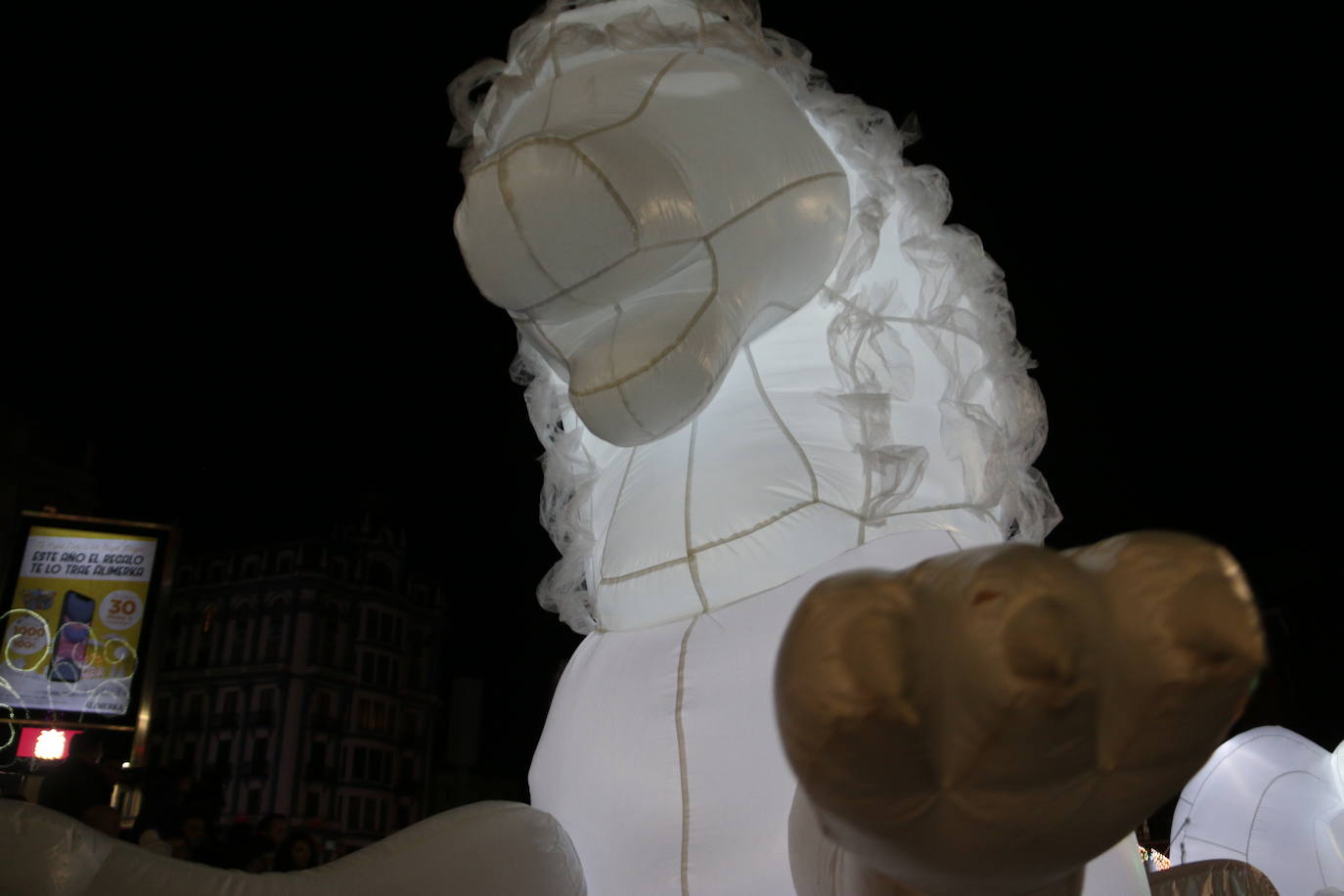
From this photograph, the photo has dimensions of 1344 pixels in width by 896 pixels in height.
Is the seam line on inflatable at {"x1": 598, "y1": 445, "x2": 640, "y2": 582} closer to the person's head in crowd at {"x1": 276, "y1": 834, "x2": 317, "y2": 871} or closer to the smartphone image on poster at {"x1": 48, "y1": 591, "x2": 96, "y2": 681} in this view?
the person's head in crowd at {"x1": 276, "y1": 834, "x2": 317, "y2": 871}

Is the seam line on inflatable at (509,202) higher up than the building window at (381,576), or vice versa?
the building window at (381,576)

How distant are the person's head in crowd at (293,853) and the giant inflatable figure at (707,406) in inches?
138

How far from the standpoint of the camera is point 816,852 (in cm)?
105

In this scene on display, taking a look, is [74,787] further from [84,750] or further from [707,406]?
[707,406]

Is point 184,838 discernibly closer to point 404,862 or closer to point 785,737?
point 404,862

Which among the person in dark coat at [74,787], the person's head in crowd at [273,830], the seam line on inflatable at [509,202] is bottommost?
the person's head in crowd at [273,830]

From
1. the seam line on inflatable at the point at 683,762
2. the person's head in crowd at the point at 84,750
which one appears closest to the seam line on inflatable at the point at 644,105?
the seam line on inflatable at the point at 683,762

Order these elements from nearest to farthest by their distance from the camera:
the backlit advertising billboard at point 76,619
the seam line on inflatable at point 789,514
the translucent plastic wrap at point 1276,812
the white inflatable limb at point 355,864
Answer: the white inflatable limb at point 355,864 < the seam line on inflatable at point 789,514 < the translucent plastic wrap at point 1276,812 < the backlit advertising billboard at point 76,619

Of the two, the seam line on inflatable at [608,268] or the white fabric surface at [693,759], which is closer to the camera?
the white fabric surface at [693,759]

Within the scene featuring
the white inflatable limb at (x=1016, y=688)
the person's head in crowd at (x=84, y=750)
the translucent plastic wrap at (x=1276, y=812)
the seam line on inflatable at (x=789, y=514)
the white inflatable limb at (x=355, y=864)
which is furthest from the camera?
the person's head in crowd at (x=84, y=750)

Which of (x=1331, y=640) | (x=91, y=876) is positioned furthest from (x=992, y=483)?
(x=1331, y=640)

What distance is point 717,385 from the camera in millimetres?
1484

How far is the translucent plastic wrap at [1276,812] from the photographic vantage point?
2.67 m

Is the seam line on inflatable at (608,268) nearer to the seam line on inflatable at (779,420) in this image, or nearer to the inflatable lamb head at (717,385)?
the inflatable lamb head at (717,385)
